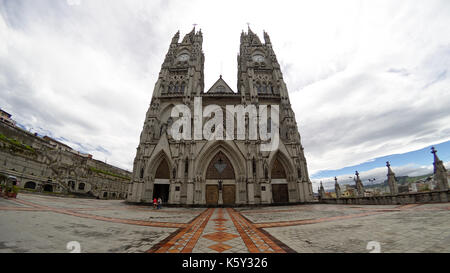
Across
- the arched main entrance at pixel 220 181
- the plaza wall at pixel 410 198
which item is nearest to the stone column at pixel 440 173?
the plaza wall at pixel 410 198

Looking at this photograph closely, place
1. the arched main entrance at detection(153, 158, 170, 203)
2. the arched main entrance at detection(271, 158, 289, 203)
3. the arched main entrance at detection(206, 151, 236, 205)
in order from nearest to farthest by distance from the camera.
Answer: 1. the arched main entrance at detection(206, 151, 236, 205)
2. the arched main entrance at detection(153, 158, 170, 203)
3. the arched main entrance at detection(271, 158, 289, 203)

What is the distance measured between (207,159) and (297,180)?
37.1 ft

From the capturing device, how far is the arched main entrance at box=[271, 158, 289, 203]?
63.9 ft

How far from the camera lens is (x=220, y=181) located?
743 inches

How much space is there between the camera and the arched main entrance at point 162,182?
762 inches

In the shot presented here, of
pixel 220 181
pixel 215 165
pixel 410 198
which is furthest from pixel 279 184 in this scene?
pixel 410 198

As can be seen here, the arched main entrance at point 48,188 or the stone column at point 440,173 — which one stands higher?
the stone column at point 440,173

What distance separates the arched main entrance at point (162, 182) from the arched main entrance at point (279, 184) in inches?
524

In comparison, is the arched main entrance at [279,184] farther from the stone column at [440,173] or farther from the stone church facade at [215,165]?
the stone column at [440,173]

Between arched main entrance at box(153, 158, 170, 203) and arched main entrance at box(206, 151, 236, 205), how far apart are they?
16.7 feet

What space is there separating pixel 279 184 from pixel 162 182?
14787 millimetres

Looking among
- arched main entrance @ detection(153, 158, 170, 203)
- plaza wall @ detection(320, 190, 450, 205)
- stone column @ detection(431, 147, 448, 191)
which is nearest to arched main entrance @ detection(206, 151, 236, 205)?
arched main entrance @ detection(153, 158, 170, 203)

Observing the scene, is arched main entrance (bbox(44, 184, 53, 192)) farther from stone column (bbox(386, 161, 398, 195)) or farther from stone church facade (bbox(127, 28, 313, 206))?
stone column (bbox(386, 161, 398, 195))
